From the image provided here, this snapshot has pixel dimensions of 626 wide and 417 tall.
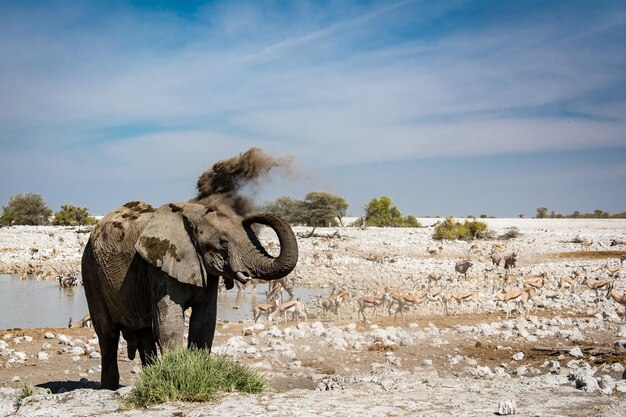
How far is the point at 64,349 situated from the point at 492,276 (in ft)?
65.6

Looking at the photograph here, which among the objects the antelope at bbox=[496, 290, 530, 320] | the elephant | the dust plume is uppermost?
the dust plume

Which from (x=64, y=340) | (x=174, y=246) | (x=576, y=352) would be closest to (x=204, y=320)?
(x=174, y=246)

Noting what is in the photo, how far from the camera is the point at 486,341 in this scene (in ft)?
44.8

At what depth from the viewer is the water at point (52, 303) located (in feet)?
66.8

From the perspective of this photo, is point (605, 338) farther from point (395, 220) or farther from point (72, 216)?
point (72, 216)

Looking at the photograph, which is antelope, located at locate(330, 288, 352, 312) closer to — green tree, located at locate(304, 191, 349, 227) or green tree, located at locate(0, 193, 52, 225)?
green tree, located at locate(304, 191, 349, 227)

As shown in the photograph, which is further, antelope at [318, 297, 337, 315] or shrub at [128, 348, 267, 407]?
antelope at [318, 297, 337, 315]

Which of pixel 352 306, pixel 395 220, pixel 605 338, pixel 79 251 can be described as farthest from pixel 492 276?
pixel 395 220

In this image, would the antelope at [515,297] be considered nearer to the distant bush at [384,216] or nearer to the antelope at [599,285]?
the antelope at [599,285]

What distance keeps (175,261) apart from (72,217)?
2353 inches

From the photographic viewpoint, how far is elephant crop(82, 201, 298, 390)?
7449 mm

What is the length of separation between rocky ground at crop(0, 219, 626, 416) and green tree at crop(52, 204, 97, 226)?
133ft

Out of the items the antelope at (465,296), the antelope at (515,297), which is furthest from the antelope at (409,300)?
the antelope at (515,297)

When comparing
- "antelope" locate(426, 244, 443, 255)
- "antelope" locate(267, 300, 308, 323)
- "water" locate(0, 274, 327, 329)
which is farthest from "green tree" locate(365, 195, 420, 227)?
"antelope" locate(267, 300, 308, 323)
